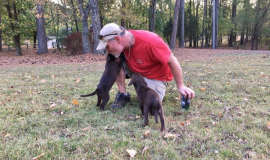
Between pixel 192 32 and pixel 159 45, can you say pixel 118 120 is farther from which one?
pixel 192 32

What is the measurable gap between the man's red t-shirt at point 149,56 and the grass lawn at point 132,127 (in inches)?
23.1

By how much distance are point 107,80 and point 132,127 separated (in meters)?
0.96

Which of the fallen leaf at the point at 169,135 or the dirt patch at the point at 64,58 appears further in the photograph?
the dirt patch at the point at 64,58

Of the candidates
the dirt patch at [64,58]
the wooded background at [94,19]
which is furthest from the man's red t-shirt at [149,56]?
the wooded background at [94,19]

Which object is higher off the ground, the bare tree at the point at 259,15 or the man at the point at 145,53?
the bare tree at the point at 259,15

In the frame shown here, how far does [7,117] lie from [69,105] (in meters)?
0.89

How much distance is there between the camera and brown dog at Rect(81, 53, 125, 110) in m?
3.04

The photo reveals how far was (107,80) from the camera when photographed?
307cm

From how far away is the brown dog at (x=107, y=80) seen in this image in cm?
304

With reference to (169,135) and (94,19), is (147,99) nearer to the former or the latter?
(169,135)

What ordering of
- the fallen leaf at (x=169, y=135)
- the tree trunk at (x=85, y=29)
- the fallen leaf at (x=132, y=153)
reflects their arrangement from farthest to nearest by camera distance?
the tree trunk at (x=85, y=29)
the fallen leaf at (x=169, y=135)
the fallen leaf at (x=132, y=153)

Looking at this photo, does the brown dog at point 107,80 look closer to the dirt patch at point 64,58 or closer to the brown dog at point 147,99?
the brown dog at point 147,99

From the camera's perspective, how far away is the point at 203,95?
12.1 feet

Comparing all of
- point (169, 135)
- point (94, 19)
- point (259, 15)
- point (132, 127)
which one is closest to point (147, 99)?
point (132, 127)
